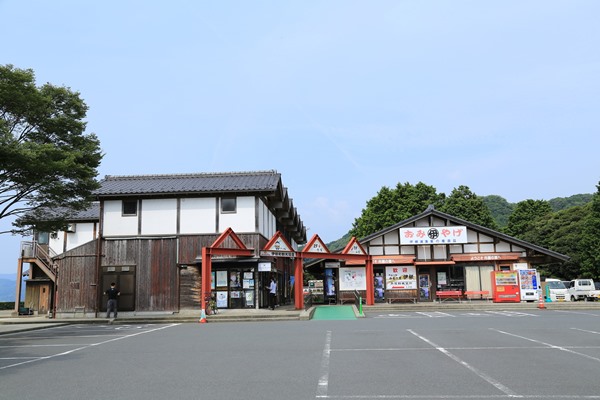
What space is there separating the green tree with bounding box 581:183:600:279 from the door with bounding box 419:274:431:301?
18.5m

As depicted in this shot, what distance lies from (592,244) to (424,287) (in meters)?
19.8

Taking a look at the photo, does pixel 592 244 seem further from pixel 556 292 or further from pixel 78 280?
pixel 78 280

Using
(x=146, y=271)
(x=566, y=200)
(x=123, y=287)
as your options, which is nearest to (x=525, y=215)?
(x=566, y=200)

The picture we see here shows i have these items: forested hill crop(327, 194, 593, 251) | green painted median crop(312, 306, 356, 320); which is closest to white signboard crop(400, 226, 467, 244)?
green painted median crop(312, 306, 356, 320)

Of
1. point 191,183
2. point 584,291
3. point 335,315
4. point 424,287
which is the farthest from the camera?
point 584,291

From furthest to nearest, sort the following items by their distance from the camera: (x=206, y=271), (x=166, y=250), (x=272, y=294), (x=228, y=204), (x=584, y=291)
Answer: (x=584, y=291), (x=272, y=294), (x=228, y=204), (x=166, y=250), (x=206, y=271)

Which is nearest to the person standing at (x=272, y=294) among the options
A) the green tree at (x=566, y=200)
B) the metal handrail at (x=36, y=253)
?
the metal handrail at (x=36, y=253)

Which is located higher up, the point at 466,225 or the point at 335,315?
the point at 466,225

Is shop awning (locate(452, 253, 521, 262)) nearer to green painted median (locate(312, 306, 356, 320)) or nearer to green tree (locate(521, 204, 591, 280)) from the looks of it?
green painted median (locate(312, 306, 356, 320))

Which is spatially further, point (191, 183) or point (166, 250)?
point (191, 183)

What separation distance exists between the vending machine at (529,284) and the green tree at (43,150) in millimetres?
22413

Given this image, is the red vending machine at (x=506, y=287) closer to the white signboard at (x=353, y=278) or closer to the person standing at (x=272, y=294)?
the white signboard at (x=353, y=278)

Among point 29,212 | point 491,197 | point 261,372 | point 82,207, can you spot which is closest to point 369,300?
point 82,207

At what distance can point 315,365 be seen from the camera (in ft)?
27.6
